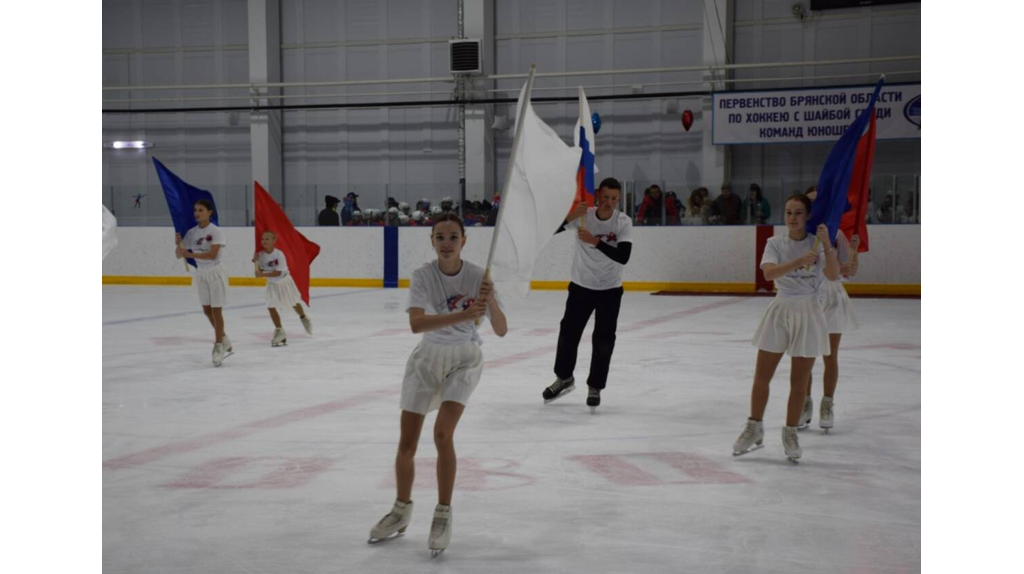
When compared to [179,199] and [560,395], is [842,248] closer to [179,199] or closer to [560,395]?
[560,395]

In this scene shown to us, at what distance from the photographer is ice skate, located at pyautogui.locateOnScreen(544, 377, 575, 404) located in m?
7.15

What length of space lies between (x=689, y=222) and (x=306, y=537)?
51.0 feet

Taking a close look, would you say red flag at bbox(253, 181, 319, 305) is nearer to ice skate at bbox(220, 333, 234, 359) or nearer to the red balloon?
ice skate at bbox(220, 333, 234, 359)

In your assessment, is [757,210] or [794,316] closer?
[794,316]

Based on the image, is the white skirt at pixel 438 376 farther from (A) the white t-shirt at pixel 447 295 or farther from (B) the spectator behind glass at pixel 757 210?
(B) the spectator behind glass at pixel 757 210

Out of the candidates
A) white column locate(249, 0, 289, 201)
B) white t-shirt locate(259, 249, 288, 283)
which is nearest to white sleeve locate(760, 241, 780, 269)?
white t-shirt locate(259, 249, 288, 283)

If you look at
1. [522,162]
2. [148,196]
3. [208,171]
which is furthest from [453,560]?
[208,171]

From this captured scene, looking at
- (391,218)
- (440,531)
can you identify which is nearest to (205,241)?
(440,531)

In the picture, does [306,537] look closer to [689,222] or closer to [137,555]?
[137,555]

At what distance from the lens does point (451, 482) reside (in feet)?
12.7

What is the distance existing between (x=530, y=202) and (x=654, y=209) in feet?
49.9

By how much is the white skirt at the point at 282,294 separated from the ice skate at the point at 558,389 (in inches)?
186

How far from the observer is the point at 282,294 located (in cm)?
1116

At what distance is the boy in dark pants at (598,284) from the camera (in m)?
6.97
